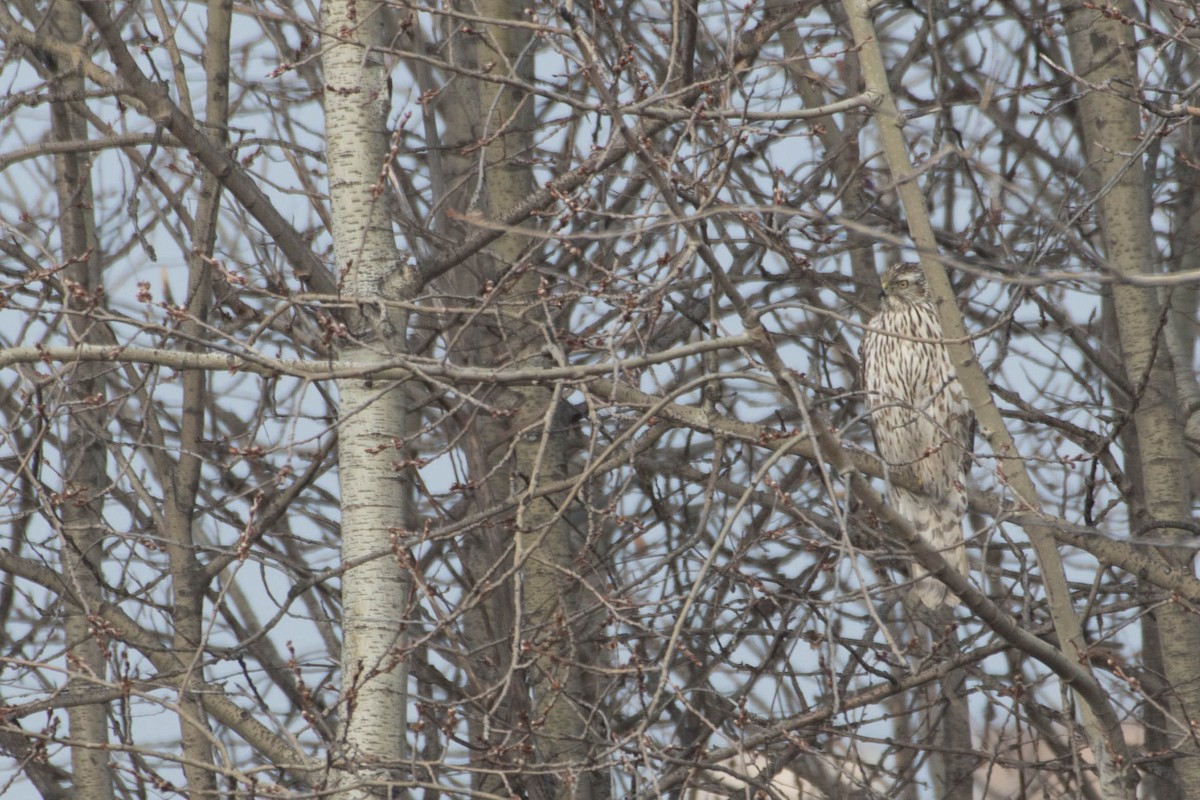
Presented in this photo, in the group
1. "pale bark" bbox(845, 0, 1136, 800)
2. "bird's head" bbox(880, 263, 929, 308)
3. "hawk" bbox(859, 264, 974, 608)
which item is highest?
"bird's head" bbox(880, 263, 929, 308)

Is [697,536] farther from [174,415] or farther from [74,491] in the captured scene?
[174,415]

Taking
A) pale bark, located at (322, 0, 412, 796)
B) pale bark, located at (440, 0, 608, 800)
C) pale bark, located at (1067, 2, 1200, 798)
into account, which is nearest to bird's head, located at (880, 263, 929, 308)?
pale bark, located at (1067, 2, 1200, 798)

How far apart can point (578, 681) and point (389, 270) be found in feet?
5.62

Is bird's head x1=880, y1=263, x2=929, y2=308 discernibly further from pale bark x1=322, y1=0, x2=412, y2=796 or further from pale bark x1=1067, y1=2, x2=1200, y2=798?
pale bark x1=322, y1=0, x2=412, y2=796

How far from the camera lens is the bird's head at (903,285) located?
18.6 ft

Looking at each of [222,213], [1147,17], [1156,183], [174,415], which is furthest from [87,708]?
[1147,17]

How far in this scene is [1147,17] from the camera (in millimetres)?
5410

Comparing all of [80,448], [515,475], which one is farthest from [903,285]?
[80,448]

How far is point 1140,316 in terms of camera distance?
480cm

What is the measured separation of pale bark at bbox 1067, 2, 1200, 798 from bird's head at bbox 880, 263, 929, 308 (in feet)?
2.67

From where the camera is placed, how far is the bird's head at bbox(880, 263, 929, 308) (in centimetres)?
566

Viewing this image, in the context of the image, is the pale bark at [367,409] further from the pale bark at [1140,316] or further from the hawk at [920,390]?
the hawk at [920,390]

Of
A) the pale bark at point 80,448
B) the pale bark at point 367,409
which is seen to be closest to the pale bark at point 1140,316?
the pale bark at point 367,409

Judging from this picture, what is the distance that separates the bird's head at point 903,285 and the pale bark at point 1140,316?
2.67ft
